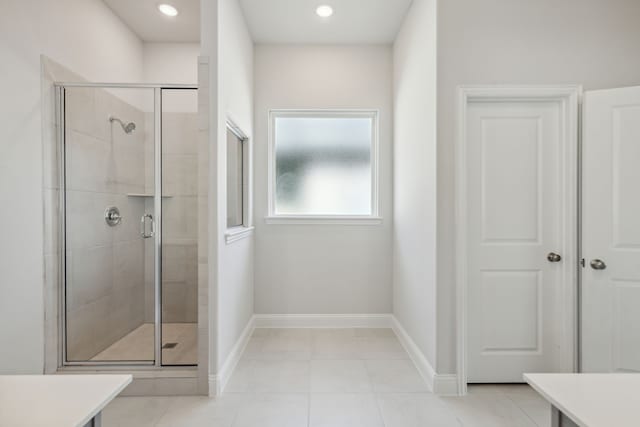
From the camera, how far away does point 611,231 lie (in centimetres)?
252

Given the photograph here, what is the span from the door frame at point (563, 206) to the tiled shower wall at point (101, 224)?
238cm

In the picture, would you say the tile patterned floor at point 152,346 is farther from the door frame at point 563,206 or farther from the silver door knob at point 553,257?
the silver door knob at point 553,257

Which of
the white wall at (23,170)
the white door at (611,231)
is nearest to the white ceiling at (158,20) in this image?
the white wall at (23,170)

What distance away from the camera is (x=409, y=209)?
11.1ft

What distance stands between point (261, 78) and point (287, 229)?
1.67 metres

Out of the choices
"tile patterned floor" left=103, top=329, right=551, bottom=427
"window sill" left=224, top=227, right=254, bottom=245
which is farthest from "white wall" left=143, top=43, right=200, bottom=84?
"tile patterned floor" left=103, top=329, right=551, bottom=427

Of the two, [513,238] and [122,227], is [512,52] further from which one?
[122,227]

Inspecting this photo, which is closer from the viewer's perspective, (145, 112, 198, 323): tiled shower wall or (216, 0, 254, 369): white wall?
(216, 0, 254, 369): white wall

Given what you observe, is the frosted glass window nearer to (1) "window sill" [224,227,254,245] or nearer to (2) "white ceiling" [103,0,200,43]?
(1) "window sill" [224,227,254,245]

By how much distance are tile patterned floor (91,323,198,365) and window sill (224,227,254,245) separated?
2.50ft

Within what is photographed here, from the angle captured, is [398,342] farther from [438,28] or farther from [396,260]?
[438,28]

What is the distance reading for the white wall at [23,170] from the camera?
84.4 inches

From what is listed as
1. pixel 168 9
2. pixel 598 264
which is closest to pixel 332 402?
pixel 598 264

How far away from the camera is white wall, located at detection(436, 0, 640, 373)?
2.61 metres
